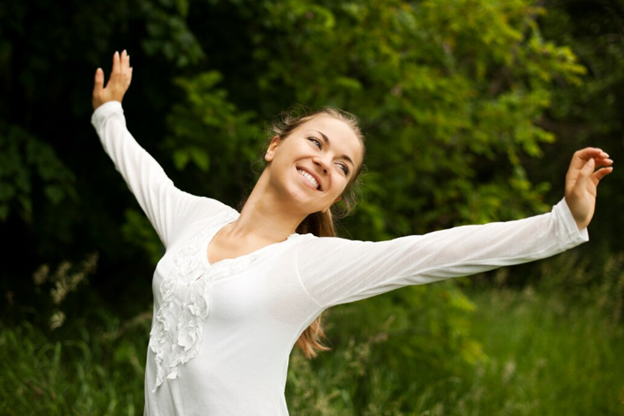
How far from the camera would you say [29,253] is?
4.75m

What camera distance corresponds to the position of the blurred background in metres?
3.12

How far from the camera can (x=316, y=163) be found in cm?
162

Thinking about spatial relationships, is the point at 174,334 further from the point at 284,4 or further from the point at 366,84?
the point at 366,84

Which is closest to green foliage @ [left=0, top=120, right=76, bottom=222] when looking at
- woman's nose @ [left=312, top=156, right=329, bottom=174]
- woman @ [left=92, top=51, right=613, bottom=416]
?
woman @ [left=92, top=51, right=613, bottom=416]

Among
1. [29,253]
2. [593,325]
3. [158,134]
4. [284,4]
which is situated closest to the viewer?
[284,4]

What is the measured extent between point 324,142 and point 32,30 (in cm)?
224

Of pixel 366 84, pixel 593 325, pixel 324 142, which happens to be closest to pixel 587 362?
pixel 593 325

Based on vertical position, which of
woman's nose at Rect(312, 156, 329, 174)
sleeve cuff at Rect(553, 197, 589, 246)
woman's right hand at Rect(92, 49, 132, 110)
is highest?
woman's right hand at Rect(92, 49, 132, 110)

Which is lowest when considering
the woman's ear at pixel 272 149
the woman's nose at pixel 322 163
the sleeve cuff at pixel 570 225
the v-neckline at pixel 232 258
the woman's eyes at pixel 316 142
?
the sleeve cuff at pixel 570 225

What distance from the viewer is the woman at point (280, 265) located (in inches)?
49.6

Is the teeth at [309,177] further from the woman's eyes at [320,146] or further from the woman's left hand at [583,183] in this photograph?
the woman's left hand at [583,183]

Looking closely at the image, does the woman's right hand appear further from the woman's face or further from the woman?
the woman's face

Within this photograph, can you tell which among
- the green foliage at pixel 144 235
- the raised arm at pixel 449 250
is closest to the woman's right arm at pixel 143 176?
the raised arm at pixel 449 250

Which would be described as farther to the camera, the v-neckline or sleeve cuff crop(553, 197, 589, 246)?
the v-neckline
